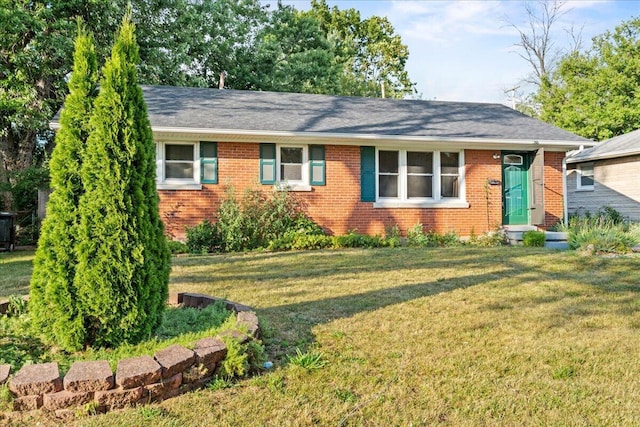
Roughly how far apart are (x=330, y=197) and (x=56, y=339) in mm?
8822

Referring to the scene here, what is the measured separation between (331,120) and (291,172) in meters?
1.92

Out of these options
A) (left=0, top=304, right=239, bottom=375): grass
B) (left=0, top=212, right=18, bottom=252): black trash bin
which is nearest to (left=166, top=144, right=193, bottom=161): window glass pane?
(left=0, top=212, right=18, bottom=252): black trash bin

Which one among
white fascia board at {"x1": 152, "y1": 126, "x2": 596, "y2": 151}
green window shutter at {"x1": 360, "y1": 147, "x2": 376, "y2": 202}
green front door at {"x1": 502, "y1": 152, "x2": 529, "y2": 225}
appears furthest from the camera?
green front door at {"x1": 502, "y1": 152, "x2": 529, "y2": 225}

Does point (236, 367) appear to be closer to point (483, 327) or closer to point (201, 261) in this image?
point (483, 327)

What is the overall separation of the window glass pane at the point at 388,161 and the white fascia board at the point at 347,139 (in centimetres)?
46

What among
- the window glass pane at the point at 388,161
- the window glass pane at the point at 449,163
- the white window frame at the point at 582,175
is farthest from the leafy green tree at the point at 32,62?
the white window frame at the point at 582,175

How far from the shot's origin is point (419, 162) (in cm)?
1252

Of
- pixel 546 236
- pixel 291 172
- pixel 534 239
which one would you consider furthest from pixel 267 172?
pixel 546 236

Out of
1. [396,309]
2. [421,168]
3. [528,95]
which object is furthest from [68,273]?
[528,95]

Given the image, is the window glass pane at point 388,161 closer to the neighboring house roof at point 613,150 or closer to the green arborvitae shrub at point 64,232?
the neighboring house roof at point 613,150

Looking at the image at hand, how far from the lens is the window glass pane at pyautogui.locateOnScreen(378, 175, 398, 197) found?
485 inches

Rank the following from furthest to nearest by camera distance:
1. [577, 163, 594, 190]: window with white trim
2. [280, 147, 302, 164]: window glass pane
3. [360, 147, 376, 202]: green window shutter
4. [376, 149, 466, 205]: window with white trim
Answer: [577, 163, 594, 190]: window with white trim → [376, 149, 466, 205]: window with white trim → [360, 147, 376, 202]: green window shutter → [280, 147, 302, 164]: window glass pane

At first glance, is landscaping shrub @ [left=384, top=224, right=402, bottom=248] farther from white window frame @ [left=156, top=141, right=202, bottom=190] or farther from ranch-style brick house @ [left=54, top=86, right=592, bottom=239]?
white window frame @ [left=156, top=141, right=202, bottom=190]

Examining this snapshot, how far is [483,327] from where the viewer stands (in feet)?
13.6
